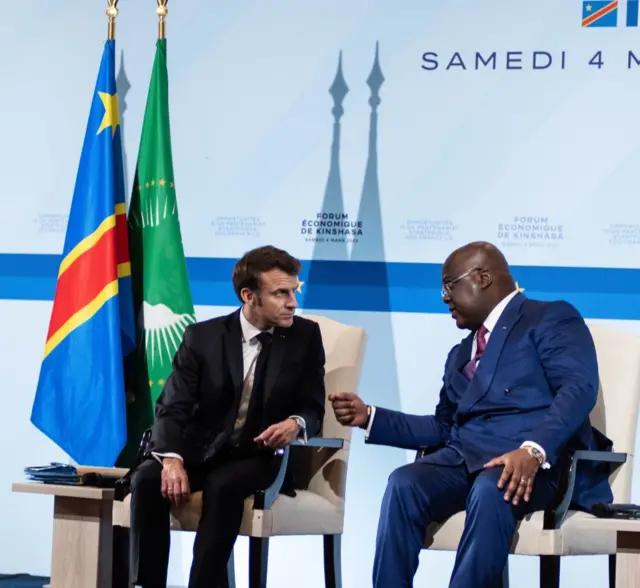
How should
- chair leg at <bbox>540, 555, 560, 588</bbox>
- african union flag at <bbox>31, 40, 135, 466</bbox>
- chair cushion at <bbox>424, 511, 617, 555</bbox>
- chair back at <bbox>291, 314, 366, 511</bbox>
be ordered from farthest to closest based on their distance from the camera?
african union flag at <bbox>31, 40, 135, 466</bbox>, chair back at <bbox>291, 314, 366, 511</bbox>, chair leg at <bbox>540, 555, 560, 588</bbox>, chair cushion at <bbox>424, 511, 617, 555</bbox>

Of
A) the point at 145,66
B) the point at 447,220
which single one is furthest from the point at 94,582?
the point at 145,66

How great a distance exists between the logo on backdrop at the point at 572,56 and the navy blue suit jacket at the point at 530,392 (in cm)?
155

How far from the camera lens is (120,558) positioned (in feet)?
13.3

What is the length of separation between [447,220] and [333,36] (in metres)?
0.95

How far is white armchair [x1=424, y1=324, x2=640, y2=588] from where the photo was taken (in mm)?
3504

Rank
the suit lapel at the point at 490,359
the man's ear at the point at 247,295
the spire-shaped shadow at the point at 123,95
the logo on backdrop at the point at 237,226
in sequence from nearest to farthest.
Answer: the suit lapel at the point at 490,359, the man's ear at the point at 247,295, the logo on backdrop at the point at 237,226, the spire-shaped shadow at the point at 123,95

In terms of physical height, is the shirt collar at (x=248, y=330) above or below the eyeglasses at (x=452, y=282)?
below

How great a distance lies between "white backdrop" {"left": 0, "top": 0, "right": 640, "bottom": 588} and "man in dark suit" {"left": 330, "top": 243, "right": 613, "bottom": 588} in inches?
47.4

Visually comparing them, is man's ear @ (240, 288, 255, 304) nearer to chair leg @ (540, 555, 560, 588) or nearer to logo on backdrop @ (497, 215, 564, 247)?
chair leg @ (540, 555, 560, 588)

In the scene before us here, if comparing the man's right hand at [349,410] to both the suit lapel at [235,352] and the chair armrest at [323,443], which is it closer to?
the chair armrest at [323,443]

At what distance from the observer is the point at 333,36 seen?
5.24 meters

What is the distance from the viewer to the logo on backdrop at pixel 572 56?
4.91 metres

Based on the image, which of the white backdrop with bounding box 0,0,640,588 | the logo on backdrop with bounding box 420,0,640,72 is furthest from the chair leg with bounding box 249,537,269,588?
the logo on backdrop with bounding box 420,0,640,72

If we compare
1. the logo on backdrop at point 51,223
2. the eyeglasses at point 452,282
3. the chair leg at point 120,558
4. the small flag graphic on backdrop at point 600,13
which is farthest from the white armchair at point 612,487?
the logo on backdrop at point 51,223
